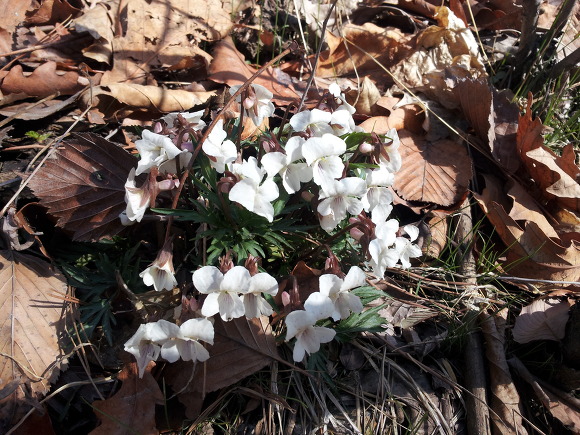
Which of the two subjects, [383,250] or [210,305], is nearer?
[210,305]

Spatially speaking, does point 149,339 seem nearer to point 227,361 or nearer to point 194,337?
point 194,337

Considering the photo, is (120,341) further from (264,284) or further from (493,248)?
(493,248)

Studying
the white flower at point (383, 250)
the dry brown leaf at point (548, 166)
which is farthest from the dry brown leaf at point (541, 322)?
the white flower at point (383, 250)

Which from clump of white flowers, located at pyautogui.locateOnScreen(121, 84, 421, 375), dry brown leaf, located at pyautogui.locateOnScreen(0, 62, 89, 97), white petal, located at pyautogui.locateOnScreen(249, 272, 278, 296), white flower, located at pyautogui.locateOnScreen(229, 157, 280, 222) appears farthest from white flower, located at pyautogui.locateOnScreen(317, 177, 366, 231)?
dry brown leaf, located at pyautogui.locateOnScreen(0, 62, 89, 97)

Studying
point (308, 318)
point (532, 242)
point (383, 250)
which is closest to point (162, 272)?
point (308, 318)

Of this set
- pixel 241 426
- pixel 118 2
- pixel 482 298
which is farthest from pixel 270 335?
pixel 118 2

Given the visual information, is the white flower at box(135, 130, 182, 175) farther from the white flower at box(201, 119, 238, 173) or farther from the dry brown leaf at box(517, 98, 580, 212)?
the dry brown leaf at box(517, 98, 580, 212)
